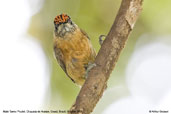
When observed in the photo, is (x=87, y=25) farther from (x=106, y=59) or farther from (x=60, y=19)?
(x=106, y=59)

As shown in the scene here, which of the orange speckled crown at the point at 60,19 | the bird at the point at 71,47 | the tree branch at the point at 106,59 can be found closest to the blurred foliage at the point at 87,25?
the bird at the point at 71,47

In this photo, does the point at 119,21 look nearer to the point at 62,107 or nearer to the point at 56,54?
the point at 56,54

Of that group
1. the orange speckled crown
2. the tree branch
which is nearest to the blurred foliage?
the orange speckled crown

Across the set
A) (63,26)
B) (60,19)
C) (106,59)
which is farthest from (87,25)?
(106,59)

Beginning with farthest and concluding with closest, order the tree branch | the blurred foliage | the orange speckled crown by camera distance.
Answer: the blurred foliage → the orange speckled crown → the tree branch

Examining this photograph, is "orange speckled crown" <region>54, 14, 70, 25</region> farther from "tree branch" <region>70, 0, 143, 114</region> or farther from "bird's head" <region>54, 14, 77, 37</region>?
Result: "tree branch" <region>70, 0, 143, 114</region>
